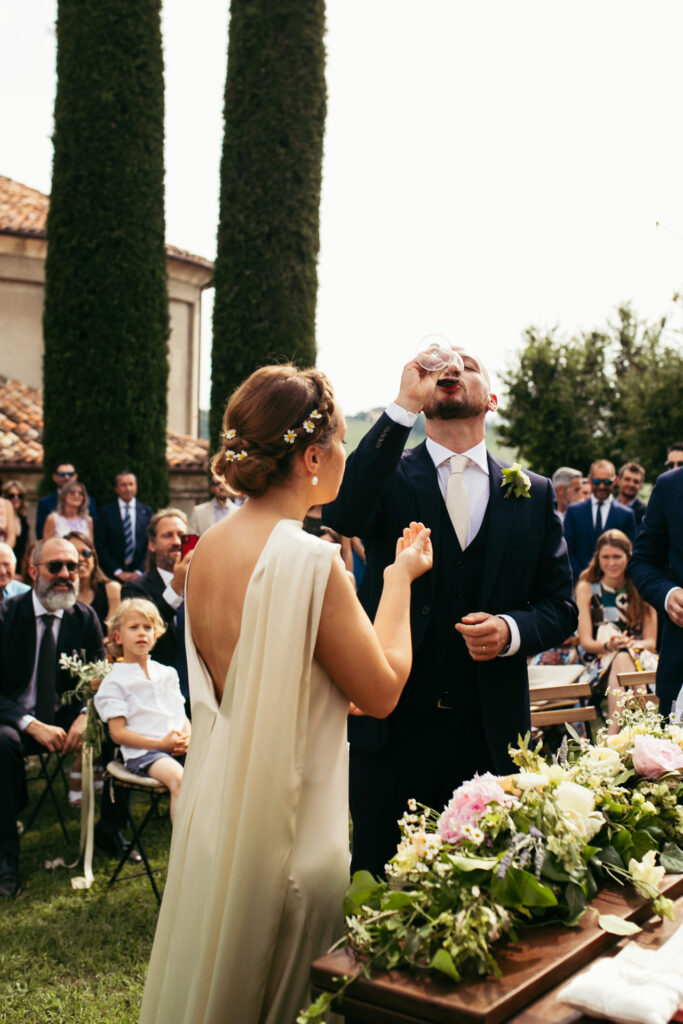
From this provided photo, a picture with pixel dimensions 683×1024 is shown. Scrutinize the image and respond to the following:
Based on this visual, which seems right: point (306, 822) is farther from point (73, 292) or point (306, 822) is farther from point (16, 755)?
point (73, 292)

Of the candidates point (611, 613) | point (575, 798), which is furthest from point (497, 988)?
point (611, 613)

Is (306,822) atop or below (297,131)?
below

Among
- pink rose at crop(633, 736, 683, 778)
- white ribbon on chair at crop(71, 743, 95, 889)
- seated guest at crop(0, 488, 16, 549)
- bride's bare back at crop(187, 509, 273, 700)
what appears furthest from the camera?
seated guest at crop(0, 488, 16, 549)

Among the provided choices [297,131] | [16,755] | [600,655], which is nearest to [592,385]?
[297,131]

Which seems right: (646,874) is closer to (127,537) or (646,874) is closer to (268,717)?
(268,717)

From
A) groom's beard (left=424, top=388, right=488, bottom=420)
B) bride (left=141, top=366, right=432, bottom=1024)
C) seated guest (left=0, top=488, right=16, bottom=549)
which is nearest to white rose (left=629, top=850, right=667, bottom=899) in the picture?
bride (left=141, top=366, right=432, bottom=1024)

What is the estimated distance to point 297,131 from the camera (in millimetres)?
16766

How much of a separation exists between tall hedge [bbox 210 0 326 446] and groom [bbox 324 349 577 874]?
13237 mm

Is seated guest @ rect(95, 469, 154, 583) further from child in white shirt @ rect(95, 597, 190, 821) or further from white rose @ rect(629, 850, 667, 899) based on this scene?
white rose @ rect(629, 850, 667, 899)

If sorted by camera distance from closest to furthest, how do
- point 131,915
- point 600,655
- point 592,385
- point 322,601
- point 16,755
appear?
point 322,601
point 131,915
point 16,755
point 600,655
point 592,385

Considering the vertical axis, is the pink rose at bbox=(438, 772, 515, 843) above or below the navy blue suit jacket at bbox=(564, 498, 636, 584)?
below

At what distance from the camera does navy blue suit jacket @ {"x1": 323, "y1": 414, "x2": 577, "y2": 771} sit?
9.73 feet

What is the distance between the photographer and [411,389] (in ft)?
9.31

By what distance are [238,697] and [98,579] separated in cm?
600
